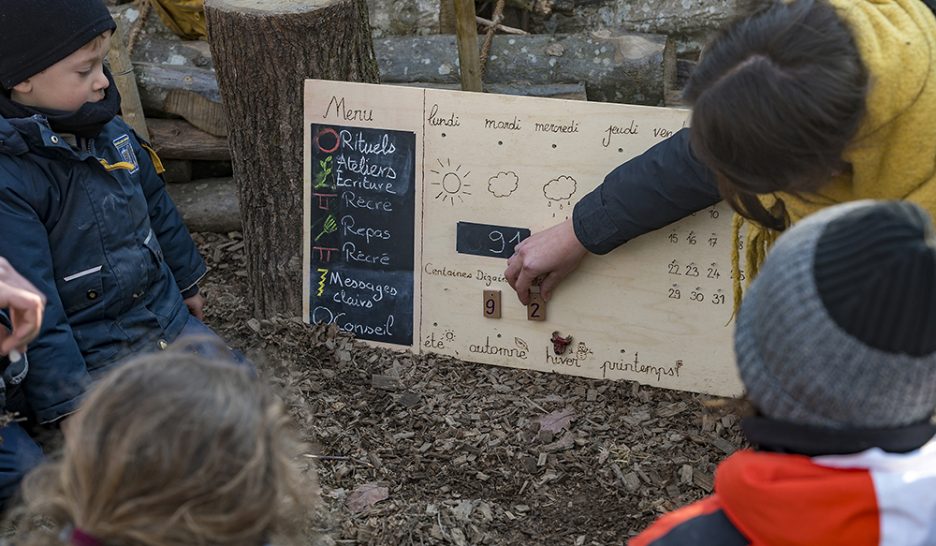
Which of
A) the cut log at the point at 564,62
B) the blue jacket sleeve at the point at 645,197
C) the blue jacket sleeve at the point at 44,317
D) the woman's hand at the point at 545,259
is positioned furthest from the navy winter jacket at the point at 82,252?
the cut log at the point at 564,62

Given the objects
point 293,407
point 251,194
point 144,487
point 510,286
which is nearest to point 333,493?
point 293,407

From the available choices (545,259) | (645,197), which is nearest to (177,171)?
(545,259)

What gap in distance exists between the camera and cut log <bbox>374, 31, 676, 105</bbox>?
4910 millimetres

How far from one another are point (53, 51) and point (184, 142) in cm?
202

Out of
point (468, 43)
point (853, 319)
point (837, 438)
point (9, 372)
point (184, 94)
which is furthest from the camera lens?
point (184, 94)

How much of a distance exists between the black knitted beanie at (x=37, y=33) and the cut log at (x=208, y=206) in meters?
2.06

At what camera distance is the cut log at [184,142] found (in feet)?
16.1

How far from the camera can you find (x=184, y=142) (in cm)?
493

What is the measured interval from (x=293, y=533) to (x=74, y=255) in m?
1.68

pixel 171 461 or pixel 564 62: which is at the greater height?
pixel 171 461

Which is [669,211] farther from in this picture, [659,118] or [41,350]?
[41,350]

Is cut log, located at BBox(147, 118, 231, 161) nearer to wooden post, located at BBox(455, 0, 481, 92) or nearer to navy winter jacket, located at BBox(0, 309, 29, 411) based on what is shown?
wooden post, located at BBox(455, 0, 481, 92)

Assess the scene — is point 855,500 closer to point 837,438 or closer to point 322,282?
point 837,438

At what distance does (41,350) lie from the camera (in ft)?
9.40
